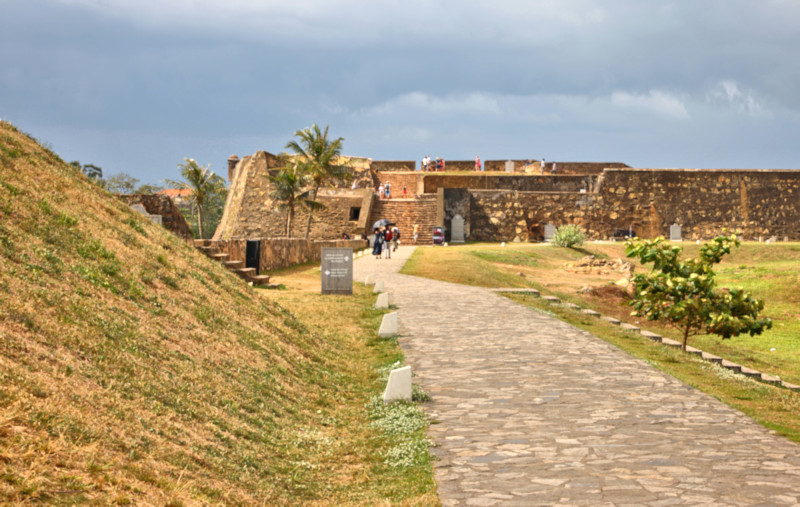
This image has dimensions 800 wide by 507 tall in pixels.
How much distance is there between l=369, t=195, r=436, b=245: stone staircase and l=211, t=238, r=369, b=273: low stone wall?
9895 mm

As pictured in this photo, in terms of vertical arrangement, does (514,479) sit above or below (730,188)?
below

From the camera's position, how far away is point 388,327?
12.4 meters

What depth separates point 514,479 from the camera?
208 inches

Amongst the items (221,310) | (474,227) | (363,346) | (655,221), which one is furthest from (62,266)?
(655,221)

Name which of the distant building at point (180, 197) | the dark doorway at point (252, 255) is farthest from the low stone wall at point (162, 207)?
the distant building at point (180, 197)

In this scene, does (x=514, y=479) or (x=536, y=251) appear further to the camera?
(x=536, y=251)

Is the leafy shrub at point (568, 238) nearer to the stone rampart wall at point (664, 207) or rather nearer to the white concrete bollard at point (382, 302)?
the stone rampart wall at point (664, 207)

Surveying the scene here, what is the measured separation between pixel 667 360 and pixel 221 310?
625 cm

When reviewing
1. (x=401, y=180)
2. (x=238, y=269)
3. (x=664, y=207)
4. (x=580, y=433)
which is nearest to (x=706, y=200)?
(x=664, y=207)

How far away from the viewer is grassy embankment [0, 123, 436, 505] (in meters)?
4.11

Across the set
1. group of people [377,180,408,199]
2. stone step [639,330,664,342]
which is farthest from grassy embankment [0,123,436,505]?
group of people [377,180,408,199]

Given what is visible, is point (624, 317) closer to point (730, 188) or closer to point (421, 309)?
point (421, 309)

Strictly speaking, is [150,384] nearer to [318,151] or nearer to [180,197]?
[318,151]

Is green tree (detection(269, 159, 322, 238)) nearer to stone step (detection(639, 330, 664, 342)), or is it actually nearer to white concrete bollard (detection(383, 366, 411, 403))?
stone step (detection(639, 330, 664, 342))
